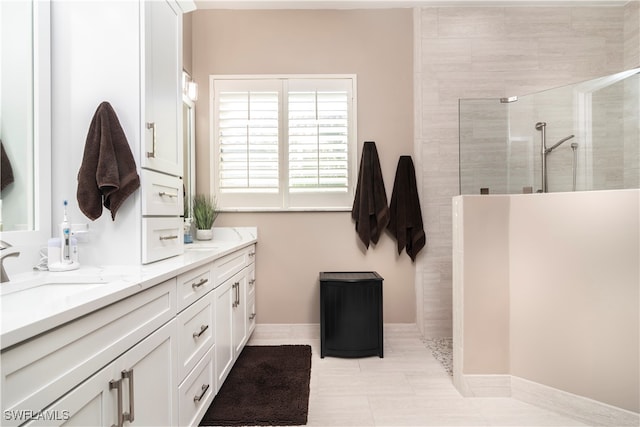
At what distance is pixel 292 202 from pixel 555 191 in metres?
1.90

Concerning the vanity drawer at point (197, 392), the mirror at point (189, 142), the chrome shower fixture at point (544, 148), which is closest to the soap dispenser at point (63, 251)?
the vanity drawer at point (197, 392)

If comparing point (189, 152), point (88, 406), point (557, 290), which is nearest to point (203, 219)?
point (189, 152)

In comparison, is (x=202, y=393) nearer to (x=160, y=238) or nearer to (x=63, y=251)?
(x=160, y=238)

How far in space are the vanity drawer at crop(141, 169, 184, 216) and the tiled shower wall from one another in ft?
6.61

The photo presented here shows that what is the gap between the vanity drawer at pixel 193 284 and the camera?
142 centimetres

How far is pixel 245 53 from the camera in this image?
9.93 ft

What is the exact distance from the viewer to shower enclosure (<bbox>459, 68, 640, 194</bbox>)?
1861mm

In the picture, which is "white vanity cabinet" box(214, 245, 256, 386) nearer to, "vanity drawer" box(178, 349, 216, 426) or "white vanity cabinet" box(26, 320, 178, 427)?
"vanity drawer" box(178, 349, 216, 426)

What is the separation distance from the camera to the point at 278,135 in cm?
→ 303

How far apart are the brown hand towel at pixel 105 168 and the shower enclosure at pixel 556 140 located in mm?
2000

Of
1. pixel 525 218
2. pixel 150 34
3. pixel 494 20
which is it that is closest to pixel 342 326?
pixel 525 218

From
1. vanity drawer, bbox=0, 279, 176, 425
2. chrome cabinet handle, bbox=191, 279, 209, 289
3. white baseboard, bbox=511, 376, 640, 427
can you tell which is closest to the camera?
vanity drawer, bbox=0, 279, 176, 425

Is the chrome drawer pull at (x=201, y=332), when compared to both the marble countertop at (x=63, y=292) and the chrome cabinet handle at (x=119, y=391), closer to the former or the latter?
the marble countertop at (x=63, y=292)

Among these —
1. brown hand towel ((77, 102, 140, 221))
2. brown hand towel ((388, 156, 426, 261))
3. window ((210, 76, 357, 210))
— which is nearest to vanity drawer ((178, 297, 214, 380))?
brown hand towel ((77, 102, 140, 221))
